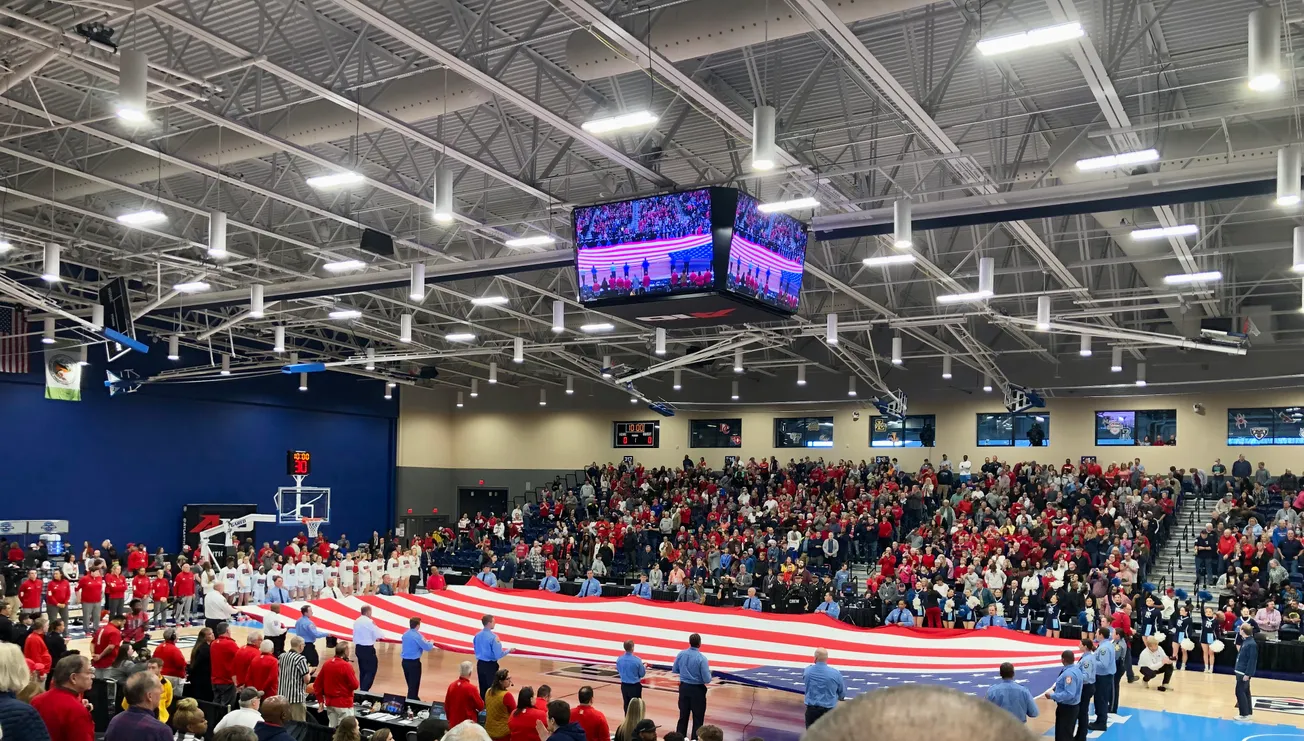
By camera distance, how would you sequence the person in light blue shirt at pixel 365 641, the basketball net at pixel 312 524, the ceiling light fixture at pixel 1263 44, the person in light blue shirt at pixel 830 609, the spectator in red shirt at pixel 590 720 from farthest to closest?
the basketball net at pixel 312 524 → the person in light blue shirt at pixel 830 609 → the person in light blue shirt at pixel 365 641 → the spectator in red shirt at pixel 590 720 → the ceiling light fixture at pixel 1263 44

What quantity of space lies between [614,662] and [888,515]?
1793 cm

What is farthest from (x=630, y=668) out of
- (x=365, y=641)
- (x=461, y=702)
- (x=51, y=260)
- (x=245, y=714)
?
(x=51, y=260)

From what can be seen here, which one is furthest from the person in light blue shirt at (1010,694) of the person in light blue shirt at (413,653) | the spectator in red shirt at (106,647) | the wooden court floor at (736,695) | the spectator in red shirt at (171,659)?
the spectator in red shirt at (106,647)

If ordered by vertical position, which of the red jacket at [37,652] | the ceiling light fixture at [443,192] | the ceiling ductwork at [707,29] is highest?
the ceiling ductwork at [707,29]

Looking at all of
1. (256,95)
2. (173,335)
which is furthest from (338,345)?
(256,95)

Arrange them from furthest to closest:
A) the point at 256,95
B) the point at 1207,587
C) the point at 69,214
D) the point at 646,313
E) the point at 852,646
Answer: the point at 1207,587 → the point at 69,214 → the point at 852,646 → the point at 256,95 → the point at 646,313

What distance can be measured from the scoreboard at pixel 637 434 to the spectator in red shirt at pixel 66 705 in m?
42.2

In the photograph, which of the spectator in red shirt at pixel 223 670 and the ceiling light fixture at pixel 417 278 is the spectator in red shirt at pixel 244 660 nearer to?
the spectator in red shirt at pixel 223 670

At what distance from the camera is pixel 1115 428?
39594 millimetres

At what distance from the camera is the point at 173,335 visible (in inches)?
1246

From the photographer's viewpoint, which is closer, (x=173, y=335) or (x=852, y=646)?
(x=852, y=646)

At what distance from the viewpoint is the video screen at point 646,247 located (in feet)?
43.1

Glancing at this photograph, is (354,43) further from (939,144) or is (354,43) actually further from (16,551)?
(16,551)

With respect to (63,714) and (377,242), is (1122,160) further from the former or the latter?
(63,714)
